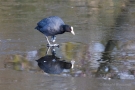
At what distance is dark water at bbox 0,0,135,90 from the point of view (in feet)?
23.5

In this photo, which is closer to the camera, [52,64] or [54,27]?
[52,64]

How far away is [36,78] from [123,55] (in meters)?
2.18

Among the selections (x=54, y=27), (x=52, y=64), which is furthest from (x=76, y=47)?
(x=52, y=64)

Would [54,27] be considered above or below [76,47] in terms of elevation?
above

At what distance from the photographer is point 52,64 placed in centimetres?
827

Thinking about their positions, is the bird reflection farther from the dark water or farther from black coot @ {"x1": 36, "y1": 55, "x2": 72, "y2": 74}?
the dark water

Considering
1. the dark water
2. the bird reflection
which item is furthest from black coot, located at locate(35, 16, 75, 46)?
the bird reflection

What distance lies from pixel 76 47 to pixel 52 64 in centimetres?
144

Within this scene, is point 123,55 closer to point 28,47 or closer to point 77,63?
point 77,63

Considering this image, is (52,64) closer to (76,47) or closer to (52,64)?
(52,64)

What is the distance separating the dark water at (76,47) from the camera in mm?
7164

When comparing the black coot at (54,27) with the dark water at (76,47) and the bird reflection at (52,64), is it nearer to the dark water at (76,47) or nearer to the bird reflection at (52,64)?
the dark water at (76,47)

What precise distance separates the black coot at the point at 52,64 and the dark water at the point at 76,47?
13 centimetres

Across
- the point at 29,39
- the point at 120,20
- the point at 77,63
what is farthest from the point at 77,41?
the point at 120,20
